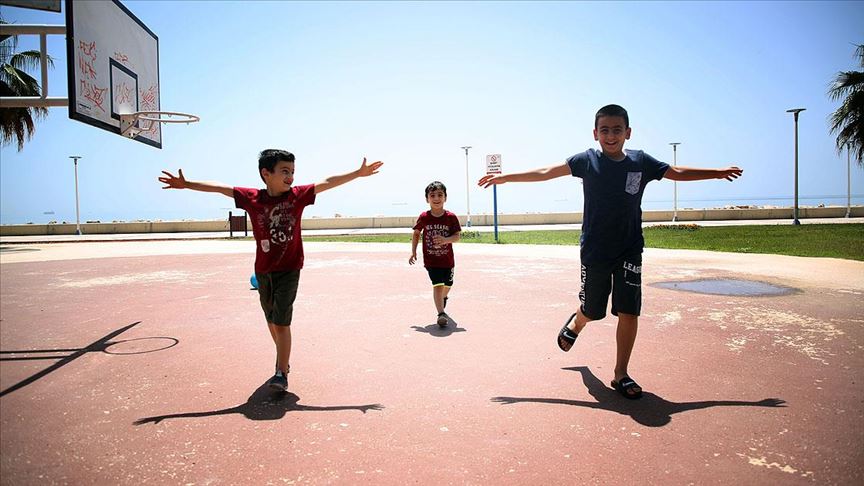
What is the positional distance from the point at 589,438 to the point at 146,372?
3579mm

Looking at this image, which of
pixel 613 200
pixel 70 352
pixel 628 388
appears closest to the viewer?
pixel 628 388

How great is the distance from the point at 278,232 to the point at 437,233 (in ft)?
8.77

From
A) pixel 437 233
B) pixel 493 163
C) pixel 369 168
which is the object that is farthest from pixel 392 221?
pixel 369 168

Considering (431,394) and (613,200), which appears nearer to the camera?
Result: (431,394)

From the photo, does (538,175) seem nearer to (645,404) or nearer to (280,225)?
(645,404)

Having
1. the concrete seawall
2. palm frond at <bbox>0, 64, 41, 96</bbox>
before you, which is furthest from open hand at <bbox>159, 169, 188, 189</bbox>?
the concrete seawall

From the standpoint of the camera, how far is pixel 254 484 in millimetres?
2549

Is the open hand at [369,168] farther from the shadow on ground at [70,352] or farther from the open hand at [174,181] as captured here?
the shadow on ground at [70,352]

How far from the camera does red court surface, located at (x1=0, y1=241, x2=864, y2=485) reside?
8.86 ft

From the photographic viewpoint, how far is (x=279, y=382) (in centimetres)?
379

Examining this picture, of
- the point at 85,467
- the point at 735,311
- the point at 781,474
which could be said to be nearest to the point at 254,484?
the point at 85,467

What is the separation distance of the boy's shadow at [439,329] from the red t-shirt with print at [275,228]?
206cm

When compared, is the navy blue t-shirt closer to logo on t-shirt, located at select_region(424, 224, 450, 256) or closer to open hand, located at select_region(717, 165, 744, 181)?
open hand, located at select_region(717, 165, 744, 181)

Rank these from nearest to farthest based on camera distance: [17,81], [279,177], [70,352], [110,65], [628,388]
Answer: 1. [628,388]
2. [279,177]
3. [70,352]
4. [110,65]
5. [17,81]
